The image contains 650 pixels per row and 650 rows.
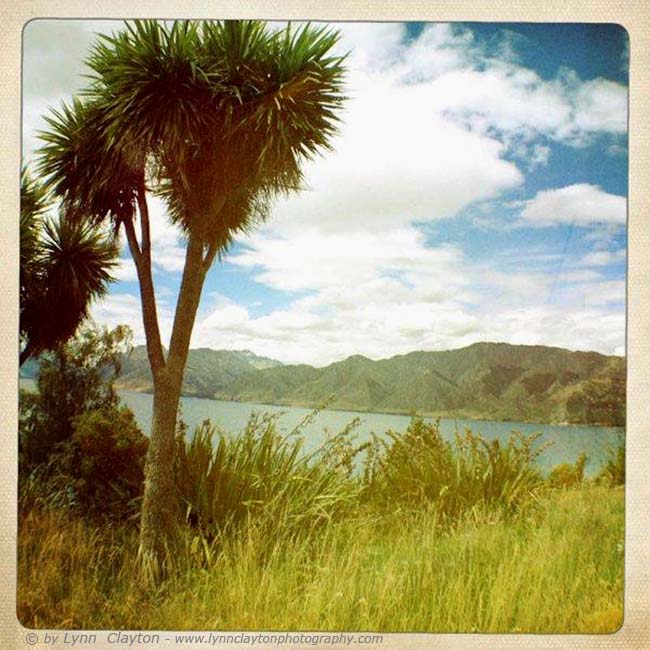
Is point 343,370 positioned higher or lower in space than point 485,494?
higher

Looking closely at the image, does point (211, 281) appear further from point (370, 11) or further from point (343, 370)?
point (370, 11)

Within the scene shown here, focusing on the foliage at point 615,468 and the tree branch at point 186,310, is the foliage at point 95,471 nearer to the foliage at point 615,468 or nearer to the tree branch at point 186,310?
the tree branch at point 186,310

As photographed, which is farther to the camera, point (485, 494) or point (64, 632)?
point (485, 494)

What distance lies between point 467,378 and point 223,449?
38.8 inches

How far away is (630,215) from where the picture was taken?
2.61m

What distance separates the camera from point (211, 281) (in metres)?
2.62

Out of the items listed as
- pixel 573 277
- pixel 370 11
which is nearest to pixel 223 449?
pixel 573 277

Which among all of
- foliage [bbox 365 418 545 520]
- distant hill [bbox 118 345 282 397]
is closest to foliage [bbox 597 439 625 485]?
foliage [bbox 365 418 545 520]

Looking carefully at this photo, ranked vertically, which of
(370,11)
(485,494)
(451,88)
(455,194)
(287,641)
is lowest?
(287,641)

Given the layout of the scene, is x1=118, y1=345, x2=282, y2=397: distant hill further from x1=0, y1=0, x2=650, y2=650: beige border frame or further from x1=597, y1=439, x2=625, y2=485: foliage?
x1=597, y1=439, x2=625, y2=485: foliage

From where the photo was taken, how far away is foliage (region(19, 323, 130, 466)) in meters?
2.53

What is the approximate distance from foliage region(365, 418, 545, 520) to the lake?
1.5 inches

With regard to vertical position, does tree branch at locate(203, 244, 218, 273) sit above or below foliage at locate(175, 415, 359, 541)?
above

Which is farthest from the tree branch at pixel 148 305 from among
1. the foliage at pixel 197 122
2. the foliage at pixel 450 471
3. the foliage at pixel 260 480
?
the foliage at pixel 450 471
